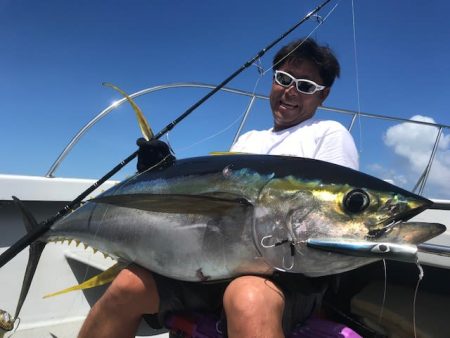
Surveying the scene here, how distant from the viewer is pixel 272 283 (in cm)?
125

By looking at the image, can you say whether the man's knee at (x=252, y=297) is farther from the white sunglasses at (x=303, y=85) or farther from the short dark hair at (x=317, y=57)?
the short dark hair at (x=317, y=57)

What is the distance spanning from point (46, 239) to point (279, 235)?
1111 mm

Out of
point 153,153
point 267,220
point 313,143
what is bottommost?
point 267,220

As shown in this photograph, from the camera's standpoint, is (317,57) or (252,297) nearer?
(252,297)

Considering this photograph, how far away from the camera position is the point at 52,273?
261 cm

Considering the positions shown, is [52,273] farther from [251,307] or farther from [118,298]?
[251,307]

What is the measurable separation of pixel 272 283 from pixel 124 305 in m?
0.56

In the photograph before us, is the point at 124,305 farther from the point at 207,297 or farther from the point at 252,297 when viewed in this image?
the point at 252,297

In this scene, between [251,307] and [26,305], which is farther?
[26,305]

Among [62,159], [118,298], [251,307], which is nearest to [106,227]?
[118,298]

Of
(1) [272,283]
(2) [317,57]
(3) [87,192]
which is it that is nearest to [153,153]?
(3) [87,192]

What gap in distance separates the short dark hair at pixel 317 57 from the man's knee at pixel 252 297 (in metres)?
1.24

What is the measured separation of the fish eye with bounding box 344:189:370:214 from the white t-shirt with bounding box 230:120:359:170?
0.51 metres

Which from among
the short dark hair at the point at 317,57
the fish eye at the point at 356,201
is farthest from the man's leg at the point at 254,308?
the short dark hair at the point at 317,57
